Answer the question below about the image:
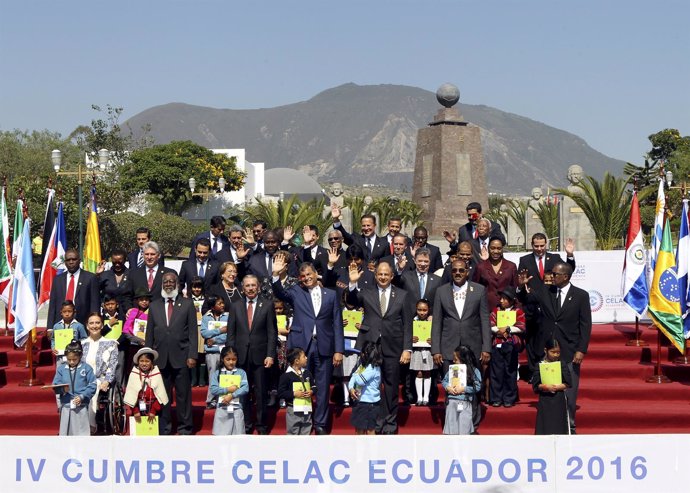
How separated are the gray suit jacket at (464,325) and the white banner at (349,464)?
2273mm

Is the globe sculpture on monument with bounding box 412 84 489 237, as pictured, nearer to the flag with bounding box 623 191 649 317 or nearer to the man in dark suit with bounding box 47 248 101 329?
the flag with bounding box 623 191 649 317

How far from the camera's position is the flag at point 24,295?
12734 millimetres

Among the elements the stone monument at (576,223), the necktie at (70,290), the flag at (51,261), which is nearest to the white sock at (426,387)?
the necktie at (70,290)

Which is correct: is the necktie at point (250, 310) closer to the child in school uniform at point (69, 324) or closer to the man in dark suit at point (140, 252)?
the child in school uniform at point (69, 324)

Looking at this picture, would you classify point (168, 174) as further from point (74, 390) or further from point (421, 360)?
point (74, 390)

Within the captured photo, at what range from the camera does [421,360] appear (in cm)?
1103

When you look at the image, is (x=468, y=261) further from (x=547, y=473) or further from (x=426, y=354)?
(x=547, y=473)

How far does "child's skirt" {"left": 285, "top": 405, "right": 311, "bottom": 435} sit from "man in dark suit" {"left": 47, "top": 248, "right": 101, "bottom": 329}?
2985 mm

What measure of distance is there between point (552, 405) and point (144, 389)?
4.12 m

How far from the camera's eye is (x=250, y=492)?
8312mm

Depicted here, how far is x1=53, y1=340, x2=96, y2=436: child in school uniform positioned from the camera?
402 inches

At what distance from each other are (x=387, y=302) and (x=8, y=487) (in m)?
4.18

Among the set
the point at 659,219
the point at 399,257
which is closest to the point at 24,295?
the point at 399,257

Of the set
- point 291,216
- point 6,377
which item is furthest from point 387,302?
point 291,216
